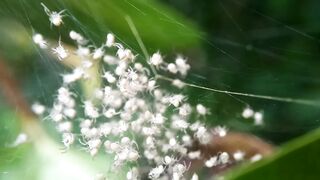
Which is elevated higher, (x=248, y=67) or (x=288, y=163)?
(x=248, y=67)

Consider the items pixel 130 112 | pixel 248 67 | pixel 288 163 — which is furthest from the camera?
pixel 248 67

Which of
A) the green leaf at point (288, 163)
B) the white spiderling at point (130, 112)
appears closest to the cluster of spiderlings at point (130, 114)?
the white spiderling at point (130, 112)

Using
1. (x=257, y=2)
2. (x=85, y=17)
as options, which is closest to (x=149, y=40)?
(x=85, y=17)

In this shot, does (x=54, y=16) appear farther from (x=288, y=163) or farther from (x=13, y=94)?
(x=288, y=163)

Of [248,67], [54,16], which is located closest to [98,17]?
[54,16]

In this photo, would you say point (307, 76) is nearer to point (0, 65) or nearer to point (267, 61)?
point (267, 61)

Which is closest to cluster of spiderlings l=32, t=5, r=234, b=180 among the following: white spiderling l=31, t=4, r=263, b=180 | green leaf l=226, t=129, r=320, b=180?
white spiderling l=31, t=4, r=263, b=180

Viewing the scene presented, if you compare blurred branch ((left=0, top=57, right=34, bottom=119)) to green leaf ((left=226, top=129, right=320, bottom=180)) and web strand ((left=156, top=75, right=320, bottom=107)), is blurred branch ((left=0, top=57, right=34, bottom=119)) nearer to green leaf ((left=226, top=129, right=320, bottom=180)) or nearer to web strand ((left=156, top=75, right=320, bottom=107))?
web strand ((left=156, top=75, right=320, bottom=107))

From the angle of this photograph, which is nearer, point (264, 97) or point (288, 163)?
point (288, 163)
